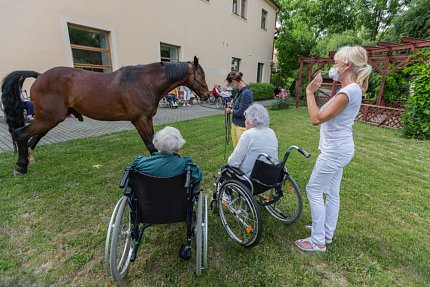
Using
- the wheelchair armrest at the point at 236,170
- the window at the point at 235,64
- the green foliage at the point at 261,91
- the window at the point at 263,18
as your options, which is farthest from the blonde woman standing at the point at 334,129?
the window at the point at 263,18

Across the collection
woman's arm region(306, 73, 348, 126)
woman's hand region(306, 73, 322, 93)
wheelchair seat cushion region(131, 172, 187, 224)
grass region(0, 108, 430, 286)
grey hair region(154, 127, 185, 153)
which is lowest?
grass region(0, 108, 430, 286)

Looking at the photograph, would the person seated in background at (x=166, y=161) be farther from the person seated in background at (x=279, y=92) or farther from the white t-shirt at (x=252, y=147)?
the person seated in background at (x=279, y=92)

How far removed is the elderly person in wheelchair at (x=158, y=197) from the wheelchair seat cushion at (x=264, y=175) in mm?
522

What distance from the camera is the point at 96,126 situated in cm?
628

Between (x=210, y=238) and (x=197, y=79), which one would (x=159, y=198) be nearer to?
(x=210, y=238)

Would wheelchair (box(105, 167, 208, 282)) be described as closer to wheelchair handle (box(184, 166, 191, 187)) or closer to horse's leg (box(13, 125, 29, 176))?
wheelchair handle (box(184, 166, 191, 187))

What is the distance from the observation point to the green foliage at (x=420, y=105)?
604 cm

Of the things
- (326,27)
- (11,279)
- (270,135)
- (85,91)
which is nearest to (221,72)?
(85,91)

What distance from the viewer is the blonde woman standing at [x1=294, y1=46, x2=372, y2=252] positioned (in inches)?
60.0

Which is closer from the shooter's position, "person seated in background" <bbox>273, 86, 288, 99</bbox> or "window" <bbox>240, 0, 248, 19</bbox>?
"window" <bbox>240, 0, 248, 19</bbox>

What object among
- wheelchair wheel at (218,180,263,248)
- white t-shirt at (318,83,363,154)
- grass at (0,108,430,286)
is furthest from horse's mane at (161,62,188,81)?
white t-shirt at (318,83,363,154)

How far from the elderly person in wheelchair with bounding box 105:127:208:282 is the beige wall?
22.9 feet

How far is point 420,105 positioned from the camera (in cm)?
613

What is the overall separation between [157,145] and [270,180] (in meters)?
1.02
